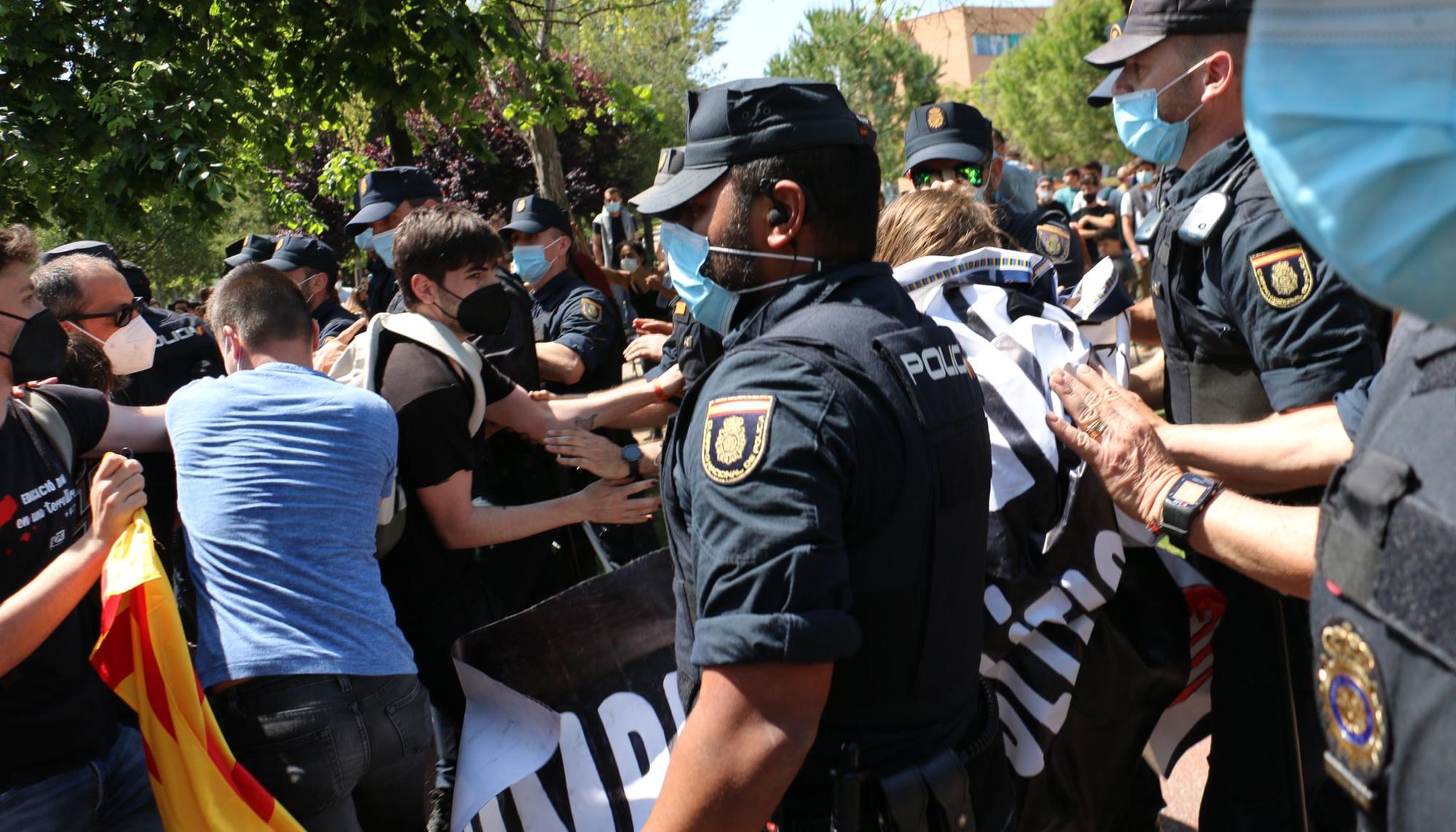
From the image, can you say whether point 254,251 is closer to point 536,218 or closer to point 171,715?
point 536,218

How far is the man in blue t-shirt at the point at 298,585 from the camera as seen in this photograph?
267cm

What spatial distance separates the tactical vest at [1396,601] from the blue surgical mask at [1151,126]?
2.09 meters

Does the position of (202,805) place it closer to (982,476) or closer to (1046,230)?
(982,476)

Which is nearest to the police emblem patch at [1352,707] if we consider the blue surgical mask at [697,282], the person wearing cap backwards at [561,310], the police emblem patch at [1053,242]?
the blue surgical mask at [697,282]

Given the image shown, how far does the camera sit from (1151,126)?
3.15m

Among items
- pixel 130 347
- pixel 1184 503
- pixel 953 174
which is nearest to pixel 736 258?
pixel 1184 503

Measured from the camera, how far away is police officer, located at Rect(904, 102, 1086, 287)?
16.6 ft

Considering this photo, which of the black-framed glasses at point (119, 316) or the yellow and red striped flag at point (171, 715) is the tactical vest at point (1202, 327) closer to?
the yellow and red striped flag at point (171, 715)

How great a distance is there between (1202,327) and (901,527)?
1559mm

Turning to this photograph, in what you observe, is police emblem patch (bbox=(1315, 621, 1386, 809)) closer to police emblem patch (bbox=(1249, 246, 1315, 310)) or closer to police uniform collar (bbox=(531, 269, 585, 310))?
police emblem patch (bbox=(1249, 246, 1315, 310))

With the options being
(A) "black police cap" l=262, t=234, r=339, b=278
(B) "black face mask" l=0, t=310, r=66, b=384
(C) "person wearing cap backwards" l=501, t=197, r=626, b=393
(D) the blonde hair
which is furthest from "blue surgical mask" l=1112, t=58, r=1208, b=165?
(A) "black police cap" l=262, t=234, r=339, b=278

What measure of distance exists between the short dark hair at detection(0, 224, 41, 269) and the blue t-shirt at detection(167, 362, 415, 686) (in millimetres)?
584

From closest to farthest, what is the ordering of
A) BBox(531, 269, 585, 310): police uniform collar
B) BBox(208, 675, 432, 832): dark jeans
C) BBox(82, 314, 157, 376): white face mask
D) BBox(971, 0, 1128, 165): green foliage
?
BBox(208, 675, 432, 832): dark jeans < BBox(82, 314, 157, 376): white face mask < BBox(531, 269, 585, 310): police uniform collar < BBox(971, 0, 1128, 165): green foliage

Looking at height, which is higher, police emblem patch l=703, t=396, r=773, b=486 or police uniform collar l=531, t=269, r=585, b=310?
police emblem patch l=703, t=396, r=773, b=486
